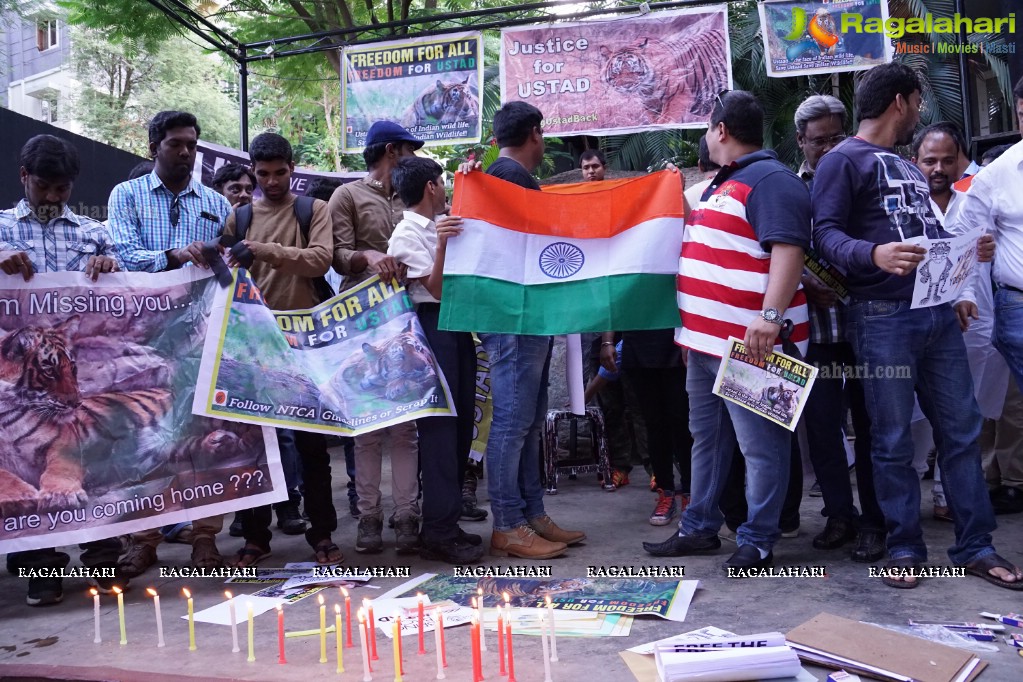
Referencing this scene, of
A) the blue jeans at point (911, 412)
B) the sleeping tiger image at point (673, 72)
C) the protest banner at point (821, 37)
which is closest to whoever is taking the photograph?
the blue jeans at point (911, 412)

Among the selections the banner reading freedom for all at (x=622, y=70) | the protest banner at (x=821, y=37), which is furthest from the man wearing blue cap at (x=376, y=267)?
the protest banner at (x=821, y=37)

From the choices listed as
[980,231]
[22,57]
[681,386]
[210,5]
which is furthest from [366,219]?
[22,57]

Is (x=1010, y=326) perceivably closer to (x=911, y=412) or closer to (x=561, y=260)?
(x=911, y=412)

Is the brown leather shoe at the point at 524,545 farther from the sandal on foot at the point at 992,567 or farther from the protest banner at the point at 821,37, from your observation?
the protest banner at the point at 821,37

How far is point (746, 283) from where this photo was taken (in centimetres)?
409

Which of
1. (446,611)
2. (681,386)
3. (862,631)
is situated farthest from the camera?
(681,386)

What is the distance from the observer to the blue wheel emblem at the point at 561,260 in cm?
461

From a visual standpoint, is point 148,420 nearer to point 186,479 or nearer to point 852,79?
point 186,479

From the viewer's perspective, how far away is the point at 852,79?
1201 centimetres

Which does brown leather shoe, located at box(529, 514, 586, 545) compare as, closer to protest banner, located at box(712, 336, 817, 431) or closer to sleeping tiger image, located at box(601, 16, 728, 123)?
protest banner, located at box(712, 336, 817, 431)

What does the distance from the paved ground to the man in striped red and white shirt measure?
1.36 ft

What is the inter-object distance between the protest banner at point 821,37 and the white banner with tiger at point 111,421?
5005 millimetres

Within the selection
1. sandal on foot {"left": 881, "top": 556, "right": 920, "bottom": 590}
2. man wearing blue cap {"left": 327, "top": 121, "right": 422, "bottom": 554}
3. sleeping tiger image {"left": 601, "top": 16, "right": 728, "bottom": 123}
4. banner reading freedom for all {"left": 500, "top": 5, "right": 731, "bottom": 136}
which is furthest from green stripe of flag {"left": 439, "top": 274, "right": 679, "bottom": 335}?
sleeping tiger image {"left": 601, "top": 16, "right": 728, "bottom": 123}

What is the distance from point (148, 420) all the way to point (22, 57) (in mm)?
40620
